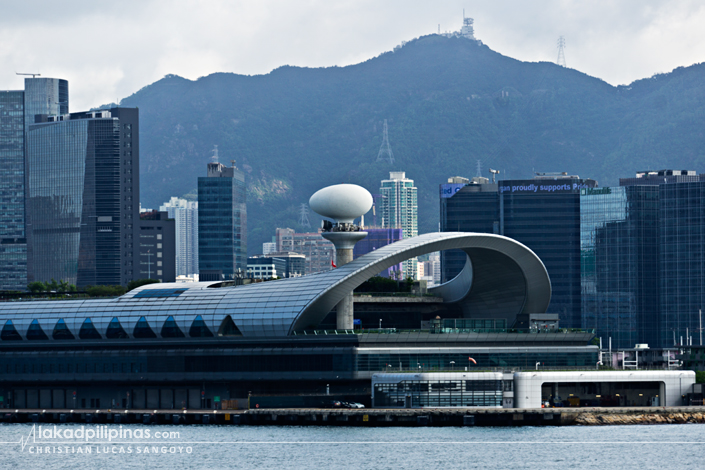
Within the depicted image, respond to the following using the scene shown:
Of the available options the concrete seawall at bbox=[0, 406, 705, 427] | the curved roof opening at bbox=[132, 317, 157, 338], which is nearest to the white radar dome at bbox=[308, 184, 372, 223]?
the curved roof opening at bbox=[132, 317, 157, 338]

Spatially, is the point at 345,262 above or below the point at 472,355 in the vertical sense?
above

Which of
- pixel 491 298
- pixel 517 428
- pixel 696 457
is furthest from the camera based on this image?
pixel 491 298

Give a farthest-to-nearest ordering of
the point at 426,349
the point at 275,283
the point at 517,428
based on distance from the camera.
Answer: the point at 275,283 → the point at 426,349 → the point at 517,428

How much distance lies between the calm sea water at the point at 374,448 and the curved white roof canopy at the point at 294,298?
22.1 meters

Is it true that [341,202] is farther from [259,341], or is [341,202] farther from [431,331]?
[259,341]

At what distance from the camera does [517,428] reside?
120 metres

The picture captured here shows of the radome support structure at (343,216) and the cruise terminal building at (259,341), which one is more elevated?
the radome support structure at (343,216)

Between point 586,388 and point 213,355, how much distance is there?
4346 cm

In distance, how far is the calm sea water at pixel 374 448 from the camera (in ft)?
328

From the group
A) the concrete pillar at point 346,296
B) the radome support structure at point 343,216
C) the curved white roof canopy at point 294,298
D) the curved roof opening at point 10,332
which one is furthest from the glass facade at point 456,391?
the curved roof opening at point 10,332

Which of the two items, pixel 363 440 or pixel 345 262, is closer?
pixel 363 440

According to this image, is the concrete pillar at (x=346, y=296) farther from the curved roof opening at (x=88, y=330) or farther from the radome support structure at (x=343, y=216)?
the curved roof opening at (x=88, y=330)

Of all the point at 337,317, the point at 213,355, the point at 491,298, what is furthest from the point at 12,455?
the point at 491,298

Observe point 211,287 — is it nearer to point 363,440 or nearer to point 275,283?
point 275,283
